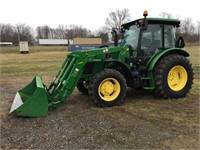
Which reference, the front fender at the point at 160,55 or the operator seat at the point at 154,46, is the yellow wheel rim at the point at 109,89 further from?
the operator seat at the point at 154,46

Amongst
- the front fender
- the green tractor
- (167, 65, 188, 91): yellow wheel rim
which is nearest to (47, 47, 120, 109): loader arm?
the green tractor

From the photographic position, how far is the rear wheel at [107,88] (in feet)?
17.5

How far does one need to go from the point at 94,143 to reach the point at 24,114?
5.45 feet

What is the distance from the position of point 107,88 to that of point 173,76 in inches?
82.6

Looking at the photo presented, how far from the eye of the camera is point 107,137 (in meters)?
3.89

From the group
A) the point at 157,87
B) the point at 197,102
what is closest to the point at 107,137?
the point at 157,87

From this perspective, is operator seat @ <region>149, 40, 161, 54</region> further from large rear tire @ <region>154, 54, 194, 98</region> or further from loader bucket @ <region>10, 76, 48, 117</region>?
loader bucket @ <region>10, 76, 48, 117</region>

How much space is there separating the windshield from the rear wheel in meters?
1.23

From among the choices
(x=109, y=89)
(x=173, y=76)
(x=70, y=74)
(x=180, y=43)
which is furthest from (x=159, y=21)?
(x=70, y=74)

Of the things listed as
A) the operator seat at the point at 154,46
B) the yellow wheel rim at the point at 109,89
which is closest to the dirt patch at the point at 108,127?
the yellow wheel rim at the point at 109,89

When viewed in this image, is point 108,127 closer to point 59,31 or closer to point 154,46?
point 154,46

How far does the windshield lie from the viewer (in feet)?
20.5

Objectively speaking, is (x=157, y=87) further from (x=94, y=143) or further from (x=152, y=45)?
(x=94, y=143)

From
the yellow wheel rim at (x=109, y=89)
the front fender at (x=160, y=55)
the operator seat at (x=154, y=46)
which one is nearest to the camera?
the yellow wheel rim at (x=109, y=89)
